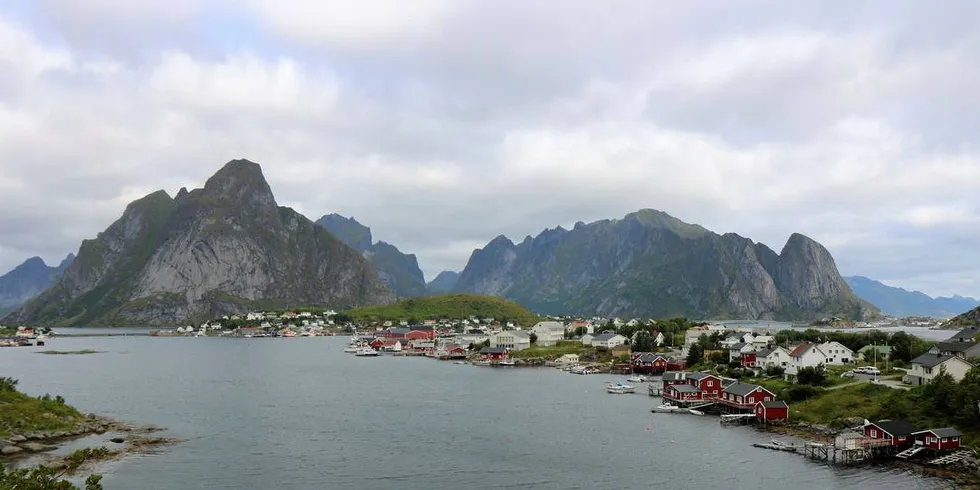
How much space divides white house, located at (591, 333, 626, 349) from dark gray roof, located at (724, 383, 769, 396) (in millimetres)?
51305

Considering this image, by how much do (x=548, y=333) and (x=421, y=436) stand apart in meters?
88.3

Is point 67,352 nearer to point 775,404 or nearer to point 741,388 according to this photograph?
point 741,388

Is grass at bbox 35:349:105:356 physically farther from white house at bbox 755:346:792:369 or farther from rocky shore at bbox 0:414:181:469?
white house at bbox 755:346:792:369

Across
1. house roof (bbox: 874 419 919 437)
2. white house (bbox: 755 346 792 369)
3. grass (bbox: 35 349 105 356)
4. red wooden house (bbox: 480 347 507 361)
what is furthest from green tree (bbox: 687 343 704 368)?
grass (bbox: 35 349 105 356)

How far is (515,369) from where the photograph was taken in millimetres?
105938

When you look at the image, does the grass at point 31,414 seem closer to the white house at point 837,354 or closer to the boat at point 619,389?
the boat at point 619,389

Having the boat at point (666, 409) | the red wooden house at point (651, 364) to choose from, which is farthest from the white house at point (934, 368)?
the red wooden house at point (651, 364)

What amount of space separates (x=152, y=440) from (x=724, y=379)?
5189cm

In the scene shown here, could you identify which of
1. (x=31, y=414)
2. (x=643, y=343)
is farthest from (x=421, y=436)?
(x=643, y=343)

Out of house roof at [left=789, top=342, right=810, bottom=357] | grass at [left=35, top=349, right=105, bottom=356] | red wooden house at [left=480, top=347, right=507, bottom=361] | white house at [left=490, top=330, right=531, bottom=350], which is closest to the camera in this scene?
house roof at [left=789, top=342, right=810, bottom=357]

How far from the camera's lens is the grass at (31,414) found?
47000 millimetres

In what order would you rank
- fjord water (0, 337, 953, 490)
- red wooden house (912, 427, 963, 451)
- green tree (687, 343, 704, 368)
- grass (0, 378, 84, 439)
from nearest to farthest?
fjord water (0, 337, 953, 490) → red wooden house (912, 427, 963, 451) → grass (0, 378, 84, 439) → green tree (687, 343, 704, 368)

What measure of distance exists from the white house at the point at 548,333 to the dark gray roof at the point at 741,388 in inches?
2817

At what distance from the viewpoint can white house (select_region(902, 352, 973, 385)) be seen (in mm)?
53781
